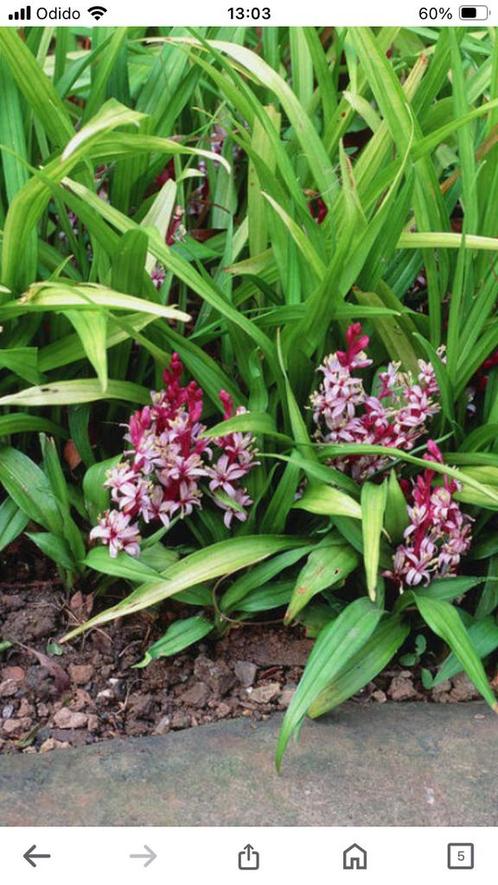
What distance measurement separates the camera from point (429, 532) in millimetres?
2199

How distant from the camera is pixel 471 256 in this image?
7.63 feet

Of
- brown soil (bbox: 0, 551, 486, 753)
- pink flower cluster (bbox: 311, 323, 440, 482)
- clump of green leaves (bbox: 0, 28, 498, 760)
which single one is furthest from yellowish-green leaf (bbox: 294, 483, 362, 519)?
brown soil (bbox: 0, 551, 486, 753)

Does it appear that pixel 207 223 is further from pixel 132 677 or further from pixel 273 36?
pixel 132 677

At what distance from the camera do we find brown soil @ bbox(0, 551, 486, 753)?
2152 millimetres

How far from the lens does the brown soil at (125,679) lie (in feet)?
7.06

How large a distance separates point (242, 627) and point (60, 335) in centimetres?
71

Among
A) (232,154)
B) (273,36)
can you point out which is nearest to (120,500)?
(232,154)
